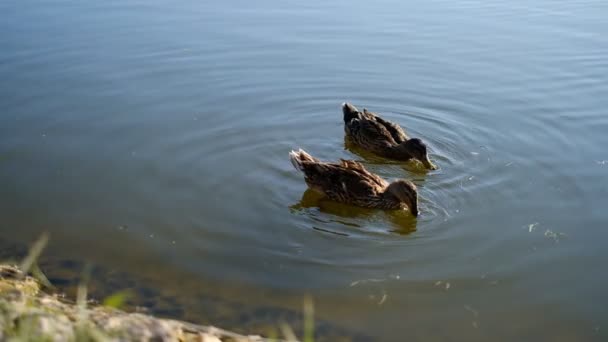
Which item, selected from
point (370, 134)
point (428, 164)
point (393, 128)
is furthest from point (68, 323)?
point (393, 128)

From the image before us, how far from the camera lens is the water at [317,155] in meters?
7.01

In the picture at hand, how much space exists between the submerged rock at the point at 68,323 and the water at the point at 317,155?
2.34ft

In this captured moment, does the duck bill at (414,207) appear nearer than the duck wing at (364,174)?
Yes

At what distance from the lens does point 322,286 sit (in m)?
7.05

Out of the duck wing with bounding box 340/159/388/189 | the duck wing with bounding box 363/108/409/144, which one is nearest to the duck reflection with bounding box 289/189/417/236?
the duck wing with bounding box 340/159/388/189

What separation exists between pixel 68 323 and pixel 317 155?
20.5 feet

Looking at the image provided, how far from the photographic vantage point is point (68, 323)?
4527 mm

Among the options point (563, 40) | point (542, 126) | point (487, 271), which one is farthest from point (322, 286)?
point (563, 40)

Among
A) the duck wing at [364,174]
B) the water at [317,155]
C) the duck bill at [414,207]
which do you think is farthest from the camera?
the duck wing at [364,174]

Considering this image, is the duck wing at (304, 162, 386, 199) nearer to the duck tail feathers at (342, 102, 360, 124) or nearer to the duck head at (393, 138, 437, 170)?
the duck head at (393, 138, 437, 170)

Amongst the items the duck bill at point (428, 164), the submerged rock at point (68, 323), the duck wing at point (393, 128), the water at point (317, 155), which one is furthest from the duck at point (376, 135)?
the submerged rock at point (68, 323)

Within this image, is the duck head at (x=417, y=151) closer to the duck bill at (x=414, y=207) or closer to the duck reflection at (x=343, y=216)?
the duck reflection at (x=343, y=216)

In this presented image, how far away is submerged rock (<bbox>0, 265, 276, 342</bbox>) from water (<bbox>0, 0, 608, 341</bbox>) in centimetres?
71

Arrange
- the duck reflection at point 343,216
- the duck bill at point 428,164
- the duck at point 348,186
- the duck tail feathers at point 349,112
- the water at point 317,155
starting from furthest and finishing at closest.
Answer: the duck tail feathers at point 349,112 < the duck bill at point 428,164 < the duck at point 348,186 < the duck reflection at point 343,216 < the water at point 317,155
